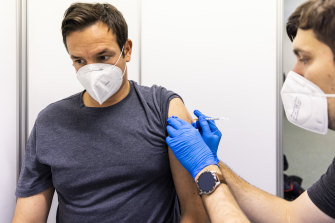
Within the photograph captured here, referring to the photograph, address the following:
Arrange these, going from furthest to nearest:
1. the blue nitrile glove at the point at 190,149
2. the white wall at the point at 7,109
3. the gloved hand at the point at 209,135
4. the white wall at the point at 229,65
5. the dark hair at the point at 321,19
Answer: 1. the white wall at the point at 229,65
2. the white wall at the point at 7,109
3. the gloved hand at the point at 209,135
4. the blue nitrile glove at the point at 190,149
5. the dark hair at the point at 321,19

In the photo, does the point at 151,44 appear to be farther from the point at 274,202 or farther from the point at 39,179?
the point at 274,202

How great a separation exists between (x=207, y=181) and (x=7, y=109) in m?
1.10

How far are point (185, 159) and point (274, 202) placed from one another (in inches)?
19.9

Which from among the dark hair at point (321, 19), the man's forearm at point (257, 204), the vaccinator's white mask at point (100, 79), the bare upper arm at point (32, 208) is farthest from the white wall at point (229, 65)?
the bare upper arm at point (32, 208)

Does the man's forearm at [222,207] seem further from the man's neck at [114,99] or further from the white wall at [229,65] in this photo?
the white wall at [229,65]

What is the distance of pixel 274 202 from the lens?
112 centimetres

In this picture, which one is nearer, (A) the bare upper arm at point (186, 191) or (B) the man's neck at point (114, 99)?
(A) the bare upper arm at point (186, 191)

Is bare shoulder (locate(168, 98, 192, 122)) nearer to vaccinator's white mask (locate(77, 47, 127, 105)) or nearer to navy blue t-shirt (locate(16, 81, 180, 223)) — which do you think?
navy blue t-shirt (locate(16, 81, 180, 223))

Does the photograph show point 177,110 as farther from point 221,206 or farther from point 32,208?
point 32,208

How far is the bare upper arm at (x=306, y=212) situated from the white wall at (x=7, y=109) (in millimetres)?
1410

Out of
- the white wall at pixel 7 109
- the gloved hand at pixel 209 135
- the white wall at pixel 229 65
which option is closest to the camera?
the gloved hand at pixel 209 135

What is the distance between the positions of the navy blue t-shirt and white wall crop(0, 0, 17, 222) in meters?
0.34

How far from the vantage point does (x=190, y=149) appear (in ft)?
3.04

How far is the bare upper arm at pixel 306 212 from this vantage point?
98cm
